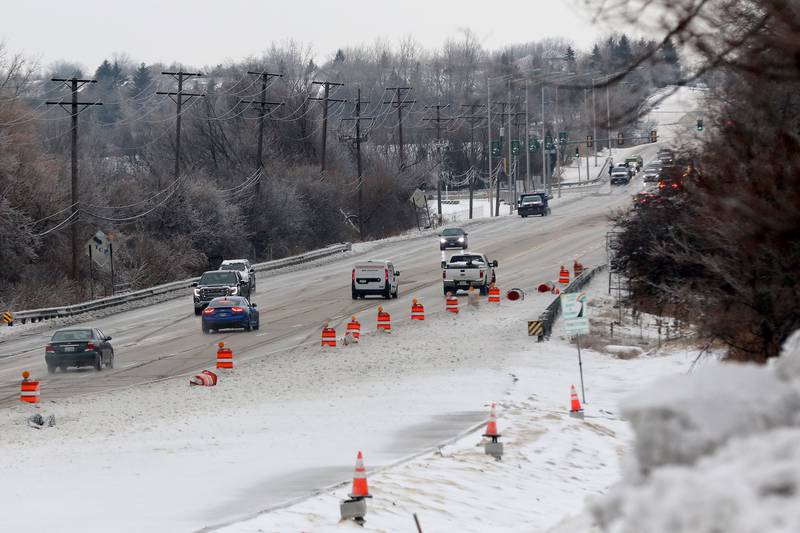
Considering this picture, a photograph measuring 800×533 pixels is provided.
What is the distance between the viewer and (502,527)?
14.9 meters

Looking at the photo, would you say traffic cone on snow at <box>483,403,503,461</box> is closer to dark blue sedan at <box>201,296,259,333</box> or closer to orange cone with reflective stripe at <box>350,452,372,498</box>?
orange cone with reflective stripe at <box>350,452,372,498</box>

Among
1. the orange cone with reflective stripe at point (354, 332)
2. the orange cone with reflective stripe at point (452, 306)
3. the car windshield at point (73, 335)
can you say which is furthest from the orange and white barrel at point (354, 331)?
the car windshield at point (73, 335)

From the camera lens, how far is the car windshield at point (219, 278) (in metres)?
50.3

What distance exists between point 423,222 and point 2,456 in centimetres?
8736

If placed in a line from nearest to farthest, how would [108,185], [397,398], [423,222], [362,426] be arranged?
[362,426] → [397,398] → [108,185] → [423,222]

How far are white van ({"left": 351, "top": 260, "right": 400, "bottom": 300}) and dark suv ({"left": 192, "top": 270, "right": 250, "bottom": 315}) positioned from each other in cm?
519

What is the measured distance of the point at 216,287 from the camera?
49906 millimetres

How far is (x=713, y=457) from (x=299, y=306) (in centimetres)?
4638

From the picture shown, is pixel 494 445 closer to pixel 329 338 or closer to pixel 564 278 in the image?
pixel 329 338

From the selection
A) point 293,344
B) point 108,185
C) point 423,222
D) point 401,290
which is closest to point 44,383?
point 293,344

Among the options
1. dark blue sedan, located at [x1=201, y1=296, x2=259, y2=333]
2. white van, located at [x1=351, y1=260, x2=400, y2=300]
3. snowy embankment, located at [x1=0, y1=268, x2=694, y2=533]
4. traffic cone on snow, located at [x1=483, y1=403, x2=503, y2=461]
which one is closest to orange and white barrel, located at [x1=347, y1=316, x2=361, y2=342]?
snowy embankment, located at [x1=0, y1=268, x2=694, y2=533]

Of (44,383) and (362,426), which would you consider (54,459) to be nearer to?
(362,426)

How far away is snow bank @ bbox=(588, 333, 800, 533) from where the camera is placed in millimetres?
4898

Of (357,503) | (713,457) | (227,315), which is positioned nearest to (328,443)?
(357,503)
